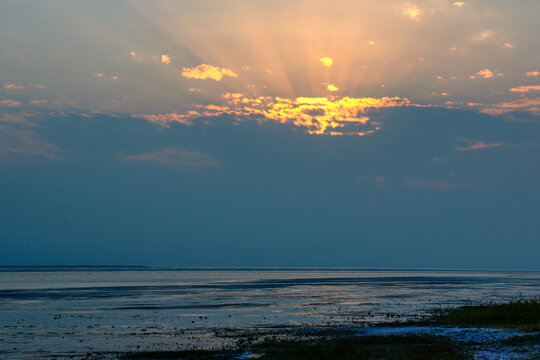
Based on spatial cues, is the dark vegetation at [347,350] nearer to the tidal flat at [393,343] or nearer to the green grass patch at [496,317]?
the tidal flat at [393,343]

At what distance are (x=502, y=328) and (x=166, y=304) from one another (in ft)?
134

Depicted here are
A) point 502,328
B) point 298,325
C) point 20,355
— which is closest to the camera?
point 20,355

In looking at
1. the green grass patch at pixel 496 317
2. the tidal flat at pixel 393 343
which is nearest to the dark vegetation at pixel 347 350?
the tidal flat at pixel 393 343

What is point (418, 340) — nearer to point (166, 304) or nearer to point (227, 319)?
point (227, 319)

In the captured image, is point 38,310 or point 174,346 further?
point 38,310

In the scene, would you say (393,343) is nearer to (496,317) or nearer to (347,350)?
(347,350)

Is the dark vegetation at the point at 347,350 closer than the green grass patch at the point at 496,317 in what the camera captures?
Yes

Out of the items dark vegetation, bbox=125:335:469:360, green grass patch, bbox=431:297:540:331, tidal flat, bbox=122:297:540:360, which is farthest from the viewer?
green grass patch, bbox=431:297:540:331

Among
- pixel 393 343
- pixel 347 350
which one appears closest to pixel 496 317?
pixel 393 343

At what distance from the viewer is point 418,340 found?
33625mm

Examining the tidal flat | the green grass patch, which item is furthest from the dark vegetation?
the green grass patch

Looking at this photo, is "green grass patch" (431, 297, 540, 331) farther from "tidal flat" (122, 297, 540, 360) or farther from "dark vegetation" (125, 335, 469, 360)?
"dark vegetation" (125, 335, 469, 360)

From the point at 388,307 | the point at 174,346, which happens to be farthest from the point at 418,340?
the point at 388,307

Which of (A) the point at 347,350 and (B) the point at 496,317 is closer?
(A) the point at 347,350
